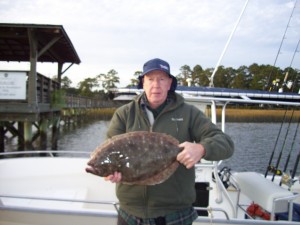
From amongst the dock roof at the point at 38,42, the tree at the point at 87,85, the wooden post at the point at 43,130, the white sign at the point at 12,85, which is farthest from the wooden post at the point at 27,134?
the tree at the point at 87,85

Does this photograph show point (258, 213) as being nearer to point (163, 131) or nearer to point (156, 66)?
point (163, 131)

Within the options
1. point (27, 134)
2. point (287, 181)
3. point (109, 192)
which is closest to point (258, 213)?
point (287, 181)

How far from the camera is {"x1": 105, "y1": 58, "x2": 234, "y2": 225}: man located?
2.63m

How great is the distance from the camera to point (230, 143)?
2.60 m

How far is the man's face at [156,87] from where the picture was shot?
9.03 feet

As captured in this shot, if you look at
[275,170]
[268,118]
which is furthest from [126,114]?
[268,118]

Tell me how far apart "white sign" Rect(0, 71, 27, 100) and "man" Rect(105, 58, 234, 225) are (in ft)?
39.6

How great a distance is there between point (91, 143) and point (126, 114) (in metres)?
21.3

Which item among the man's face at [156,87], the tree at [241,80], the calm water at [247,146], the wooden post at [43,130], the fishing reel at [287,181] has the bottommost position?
the calm water at [247,146]

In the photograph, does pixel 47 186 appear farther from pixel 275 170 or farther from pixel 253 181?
pixel 275 170

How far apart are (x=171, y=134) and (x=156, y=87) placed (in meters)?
0.41

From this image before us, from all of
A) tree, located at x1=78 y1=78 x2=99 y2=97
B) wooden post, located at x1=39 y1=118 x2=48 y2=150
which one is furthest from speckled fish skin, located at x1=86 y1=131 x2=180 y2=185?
tree, located at x1=78 y1=78 x2=99 y2=97

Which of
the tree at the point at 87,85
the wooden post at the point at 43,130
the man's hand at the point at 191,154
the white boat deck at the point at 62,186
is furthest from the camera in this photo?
the tree at the point at 87,85

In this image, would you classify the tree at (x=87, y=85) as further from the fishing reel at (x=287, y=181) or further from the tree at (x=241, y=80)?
the fishing reel at (x=287, y=181)
